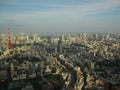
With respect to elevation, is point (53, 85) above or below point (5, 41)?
below

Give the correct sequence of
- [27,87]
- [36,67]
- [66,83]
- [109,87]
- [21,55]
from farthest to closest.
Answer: [21,55], [36,67], [66,83], [27,87], [109,87]

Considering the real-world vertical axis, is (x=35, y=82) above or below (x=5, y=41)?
below

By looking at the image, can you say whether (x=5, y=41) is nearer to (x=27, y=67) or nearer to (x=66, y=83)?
(x=27, y=67)

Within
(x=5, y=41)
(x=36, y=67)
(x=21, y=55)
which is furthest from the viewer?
(x=5, y=41)

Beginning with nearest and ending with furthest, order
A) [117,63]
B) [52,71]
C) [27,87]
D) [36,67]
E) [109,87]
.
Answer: [109,87], [27,87], [52,71], [36,67], [117,63]

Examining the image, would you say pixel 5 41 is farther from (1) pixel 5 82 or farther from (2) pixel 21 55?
(1) pixel 5 82

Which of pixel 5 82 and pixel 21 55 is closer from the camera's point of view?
pixel 5 82

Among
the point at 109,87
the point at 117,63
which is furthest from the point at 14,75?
the point at 117,63

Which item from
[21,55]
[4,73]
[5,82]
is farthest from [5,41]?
[5,82]

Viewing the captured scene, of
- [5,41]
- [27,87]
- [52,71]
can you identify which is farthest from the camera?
[5,41]
